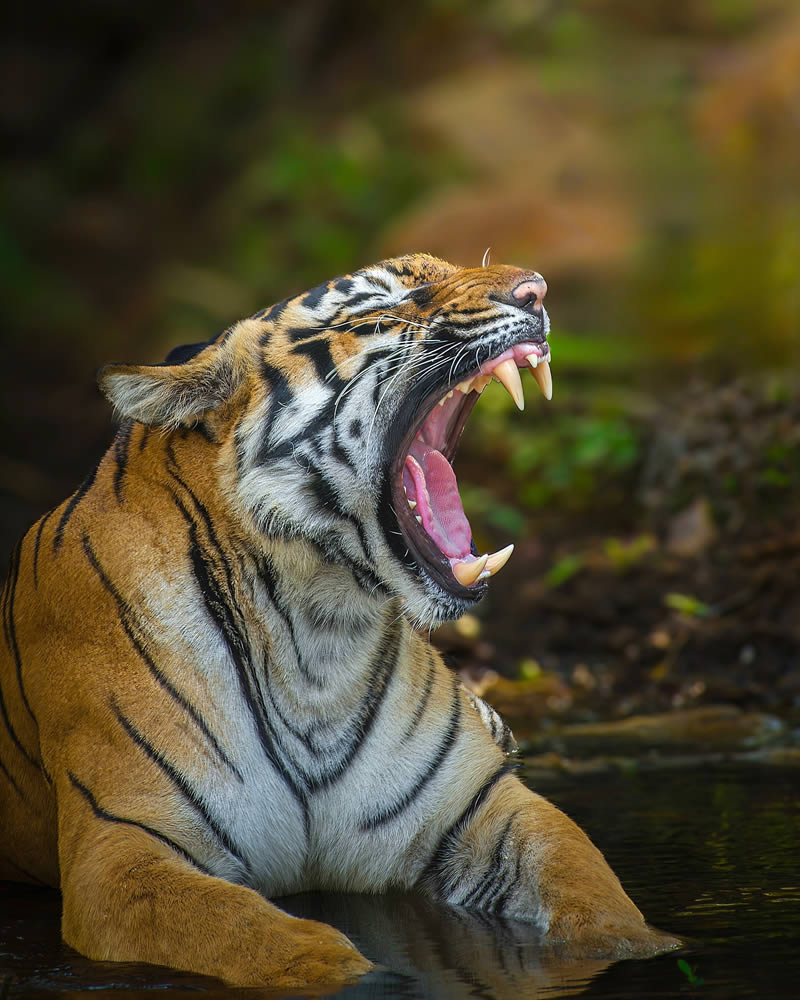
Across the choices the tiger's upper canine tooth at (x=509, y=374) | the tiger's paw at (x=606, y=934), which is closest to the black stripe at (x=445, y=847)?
the tiger's paw at (x=606, y=934)

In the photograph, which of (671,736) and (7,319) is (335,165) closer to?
(7,319)

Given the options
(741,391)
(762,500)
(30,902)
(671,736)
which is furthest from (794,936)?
(741,391)

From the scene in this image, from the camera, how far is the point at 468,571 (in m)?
3.08

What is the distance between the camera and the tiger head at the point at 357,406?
3.06 m

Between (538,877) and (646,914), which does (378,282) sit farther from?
(646,914)

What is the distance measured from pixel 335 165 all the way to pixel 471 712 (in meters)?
8.55

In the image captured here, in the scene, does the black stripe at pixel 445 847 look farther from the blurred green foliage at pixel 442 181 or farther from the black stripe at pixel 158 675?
the blurred green foliage at pixel 442 181

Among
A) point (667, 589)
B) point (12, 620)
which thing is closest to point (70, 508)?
point (12, 620)

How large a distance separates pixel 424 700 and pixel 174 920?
85 cm

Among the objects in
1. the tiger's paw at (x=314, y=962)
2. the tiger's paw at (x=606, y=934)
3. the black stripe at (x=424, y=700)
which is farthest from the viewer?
the black stripe at (x=424, y=700)

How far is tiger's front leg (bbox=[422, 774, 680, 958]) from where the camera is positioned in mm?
2689

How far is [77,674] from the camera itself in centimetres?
308

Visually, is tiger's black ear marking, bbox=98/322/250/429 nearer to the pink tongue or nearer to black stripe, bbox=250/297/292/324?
black stripe, bbox=250/297/292/324

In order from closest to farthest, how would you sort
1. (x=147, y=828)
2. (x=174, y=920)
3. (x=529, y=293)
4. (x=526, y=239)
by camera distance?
(x=174, y=920) → (x=147, y=828) → (x=529, y=293) → (x=526, y=239)
